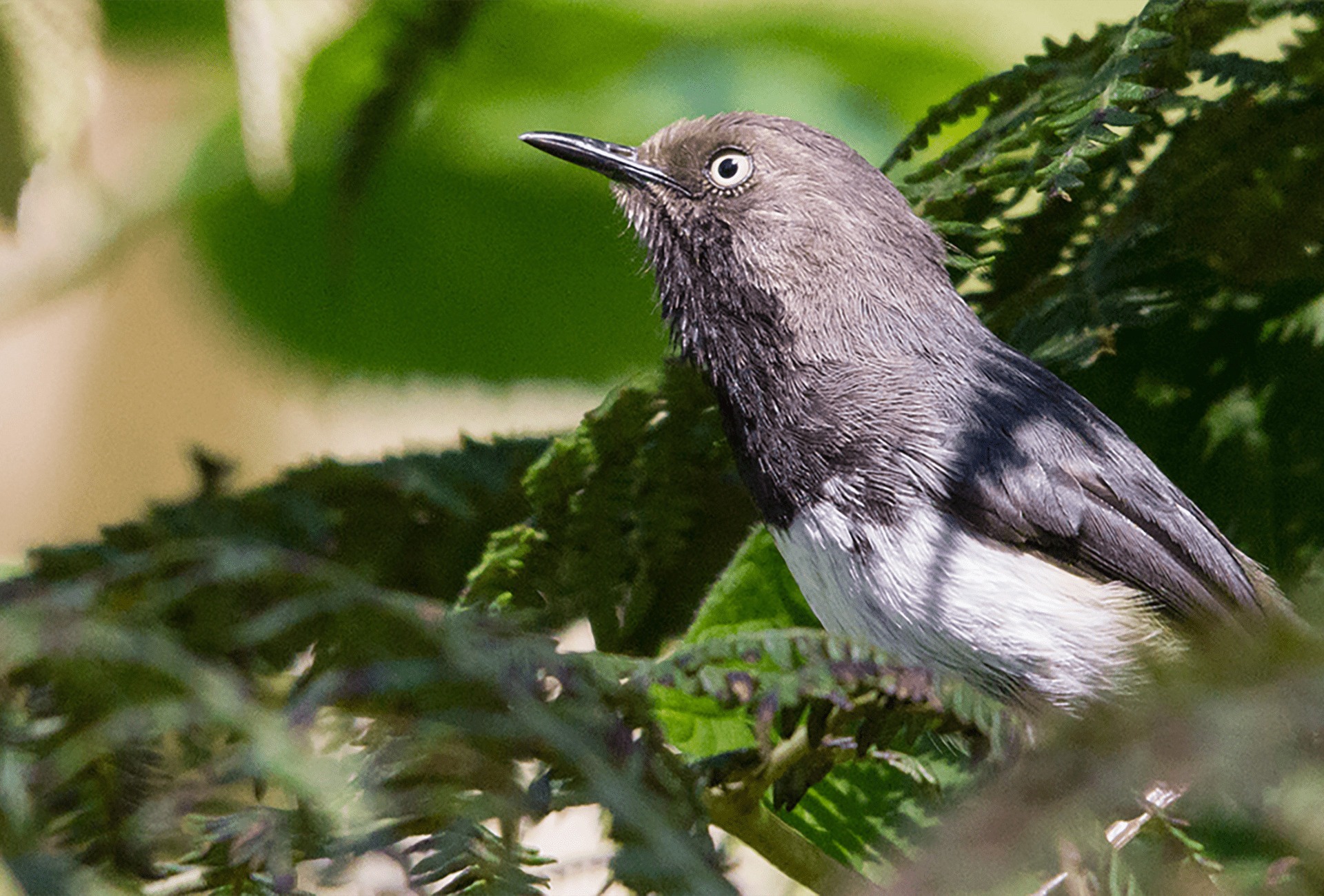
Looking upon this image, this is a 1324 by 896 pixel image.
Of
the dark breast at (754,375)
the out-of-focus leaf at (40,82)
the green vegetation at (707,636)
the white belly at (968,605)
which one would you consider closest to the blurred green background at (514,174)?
the green vegetation at (707,636)

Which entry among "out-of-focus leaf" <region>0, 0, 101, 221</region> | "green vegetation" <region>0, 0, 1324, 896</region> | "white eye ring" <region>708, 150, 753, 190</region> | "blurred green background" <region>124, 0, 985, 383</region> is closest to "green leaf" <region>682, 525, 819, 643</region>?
"green vegetation" <region>0, 0, 1324, 896</region>

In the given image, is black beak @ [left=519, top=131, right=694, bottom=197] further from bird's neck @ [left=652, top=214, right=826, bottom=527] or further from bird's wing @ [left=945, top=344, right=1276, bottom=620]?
bird's wing @ [left=945, top=344, right=1276, bottom=620]

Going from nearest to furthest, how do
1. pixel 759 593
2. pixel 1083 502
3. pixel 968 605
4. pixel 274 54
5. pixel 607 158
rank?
1. pixel 968 605
2. pixel 1083 502
3. pixel 759 593
4. pixel 274 54
5. pixel 607 158

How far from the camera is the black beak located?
6.67 ft

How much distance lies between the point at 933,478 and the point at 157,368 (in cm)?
426

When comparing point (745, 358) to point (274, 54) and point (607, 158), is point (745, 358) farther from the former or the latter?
point (274, 54)

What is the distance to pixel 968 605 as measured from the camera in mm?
1582

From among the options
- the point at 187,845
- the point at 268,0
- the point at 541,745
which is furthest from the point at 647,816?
the point at 268,0

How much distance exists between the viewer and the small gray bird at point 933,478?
1.59 meters

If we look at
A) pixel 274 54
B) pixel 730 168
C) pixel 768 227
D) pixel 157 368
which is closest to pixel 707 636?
pixel 768 227

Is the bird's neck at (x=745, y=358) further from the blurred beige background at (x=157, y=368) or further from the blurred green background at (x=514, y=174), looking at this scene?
the blurred beige background at (x=157, y=368)

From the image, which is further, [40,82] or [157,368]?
[157,368]

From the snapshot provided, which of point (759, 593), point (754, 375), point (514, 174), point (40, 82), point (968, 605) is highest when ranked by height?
point (514, 174)

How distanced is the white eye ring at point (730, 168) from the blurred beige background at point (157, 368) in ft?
6.86
